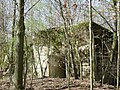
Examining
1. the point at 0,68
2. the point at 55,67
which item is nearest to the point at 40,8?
the point at 55,67

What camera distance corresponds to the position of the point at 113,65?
41.3 feet

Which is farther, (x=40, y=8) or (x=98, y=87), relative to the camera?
(x=40, y=8)

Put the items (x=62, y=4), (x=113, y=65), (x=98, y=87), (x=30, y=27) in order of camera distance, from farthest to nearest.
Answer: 1. (x=113, y=65)
2. (x=30, y=27)
3. (x=98, y=87)
4. (x=62, y=4)

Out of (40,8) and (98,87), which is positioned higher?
(40,8)

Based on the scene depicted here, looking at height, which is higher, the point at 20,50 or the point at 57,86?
the point at 20,50

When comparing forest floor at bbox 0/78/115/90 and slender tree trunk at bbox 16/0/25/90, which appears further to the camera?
forest floor at bbox 0/78/115/90

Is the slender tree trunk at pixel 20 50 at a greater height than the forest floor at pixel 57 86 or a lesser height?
greater

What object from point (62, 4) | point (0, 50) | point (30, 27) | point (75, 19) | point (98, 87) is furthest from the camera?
point (0, 50)

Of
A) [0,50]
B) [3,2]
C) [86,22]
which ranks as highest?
[3,2]

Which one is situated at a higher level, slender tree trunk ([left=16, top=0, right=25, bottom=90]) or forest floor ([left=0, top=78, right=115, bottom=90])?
slender tree trunk ([left=16, top=0, right=25, bottom=90])

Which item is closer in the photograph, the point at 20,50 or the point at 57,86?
the point at 20,50

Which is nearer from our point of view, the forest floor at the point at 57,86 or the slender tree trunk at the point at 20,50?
the slender tree trunk at the point at 20,50

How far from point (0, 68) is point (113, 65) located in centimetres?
792

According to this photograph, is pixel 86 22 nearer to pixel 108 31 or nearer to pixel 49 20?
pixel 49 20
